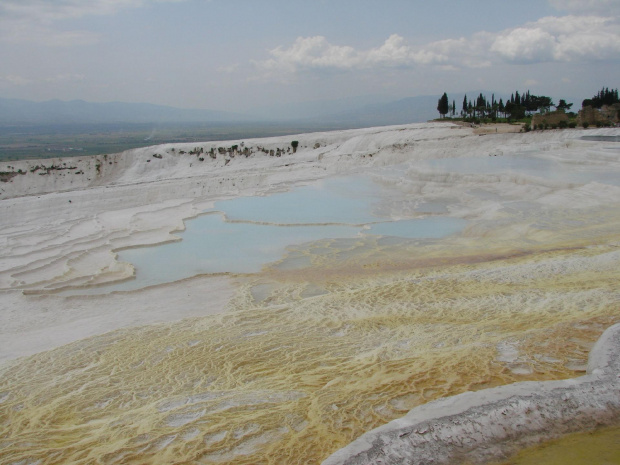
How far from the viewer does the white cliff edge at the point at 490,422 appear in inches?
121

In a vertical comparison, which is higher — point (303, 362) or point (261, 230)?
point (261, 230)

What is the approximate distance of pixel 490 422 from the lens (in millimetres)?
3324

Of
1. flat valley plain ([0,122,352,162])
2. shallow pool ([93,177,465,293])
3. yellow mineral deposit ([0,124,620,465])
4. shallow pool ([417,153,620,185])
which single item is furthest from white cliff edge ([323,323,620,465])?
flat valley plain ([0,122,352,162])

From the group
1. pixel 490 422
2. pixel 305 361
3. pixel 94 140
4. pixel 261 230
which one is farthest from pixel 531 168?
pixel 94 140

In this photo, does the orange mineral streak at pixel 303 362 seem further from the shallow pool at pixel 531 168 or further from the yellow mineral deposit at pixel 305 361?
the shallow pool at pixel 531 168

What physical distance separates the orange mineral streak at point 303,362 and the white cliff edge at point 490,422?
1.23ft

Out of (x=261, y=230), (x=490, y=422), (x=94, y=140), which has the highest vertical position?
(x=94, y=140)

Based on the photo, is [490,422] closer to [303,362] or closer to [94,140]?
[303,362]

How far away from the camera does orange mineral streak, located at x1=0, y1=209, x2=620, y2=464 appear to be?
366 centimetres

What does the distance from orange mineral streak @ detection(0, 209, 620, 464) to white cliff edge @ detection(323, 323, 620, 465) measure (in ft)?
1.23

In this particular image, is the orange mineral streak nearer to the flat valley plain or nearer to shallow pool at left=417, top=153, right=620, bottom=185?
shallow pool at left=417, top=153, right=620, bottom=185

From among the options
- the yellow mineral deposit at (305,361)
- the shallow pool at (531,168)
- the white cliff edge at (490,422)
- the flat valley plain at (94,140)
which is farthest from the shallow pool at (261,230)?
the flat valley plain at (94,140)

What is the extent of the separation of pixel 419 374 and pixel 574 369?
1.27 meters

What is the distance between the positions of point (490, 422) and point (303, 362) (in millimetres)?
2056
